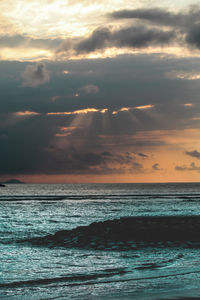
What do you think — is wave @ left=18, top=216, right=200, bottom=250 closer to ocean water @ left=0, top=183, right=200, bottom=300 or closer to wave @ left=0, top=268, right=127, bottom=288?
ocean water @ left=0, top=183, right=200, bottom=300

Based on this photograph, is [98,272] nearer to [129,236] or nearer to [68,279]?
[68,279]

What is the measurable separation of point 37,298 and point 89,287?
2.22 meters

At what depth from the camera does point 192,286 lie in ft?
42.7

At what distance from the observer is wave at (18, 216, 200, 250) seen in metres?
23.6

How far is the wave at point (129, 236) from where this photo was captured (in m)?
23.6

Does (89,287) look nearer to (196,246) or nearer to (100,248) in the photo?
(100,248)

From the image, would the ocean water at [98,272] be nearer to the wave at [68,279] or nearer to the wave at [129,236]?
the wave at [68,279]

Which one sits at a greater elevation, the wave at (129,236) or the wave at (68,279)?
the wave at (68,279)

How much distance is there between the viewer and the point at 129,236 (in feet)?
82.4

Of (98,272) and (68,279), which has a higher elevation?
(68,279)

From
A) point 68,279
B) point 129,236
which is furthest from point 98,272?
point 129,236

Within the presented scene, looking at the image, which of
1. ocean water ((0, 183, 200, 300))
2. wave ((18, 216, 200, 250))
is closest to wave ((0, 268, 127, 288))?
ocean water ((0, 183, 200, 300))

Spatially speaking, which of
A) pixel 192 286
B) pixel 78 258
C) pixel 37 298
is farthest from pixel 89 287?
pixel 78 258

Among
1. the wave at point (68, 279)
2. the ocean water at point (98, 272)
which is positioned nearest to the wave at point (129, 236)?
the ocean water at point (98, 272)
